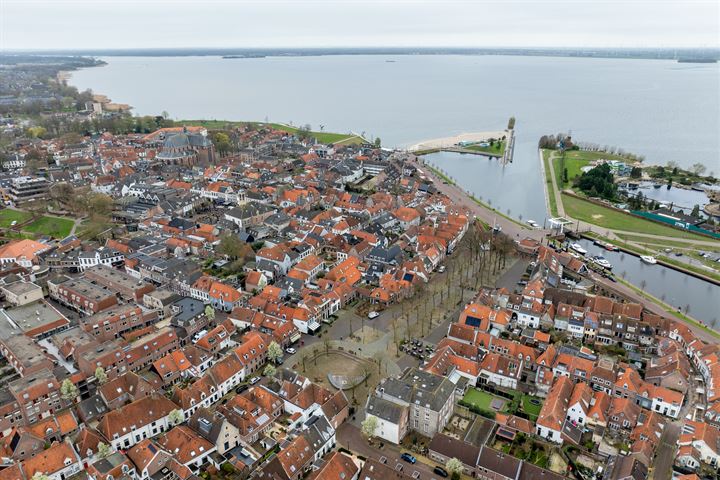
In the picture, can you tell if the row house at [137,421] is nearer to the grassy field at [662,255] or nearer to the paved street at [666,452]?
the paved street at [666,452]

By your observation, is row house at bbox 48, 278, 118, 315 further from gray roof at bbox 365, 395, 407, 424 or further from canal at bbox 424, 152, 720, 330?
canal at bbox 424, 152, 720, 330

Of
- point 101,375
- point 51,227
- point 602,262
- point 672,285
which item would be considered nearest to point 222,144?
point 51,227

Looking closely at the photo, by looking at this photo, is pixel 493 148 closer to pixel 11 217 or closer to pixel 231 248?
pixel 231 248

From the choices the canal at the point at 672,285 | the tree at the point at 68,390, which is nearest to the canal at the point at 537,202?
the canal at the point at 672,285

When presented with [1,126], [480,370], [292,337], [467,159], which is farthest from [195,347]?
[1,126]

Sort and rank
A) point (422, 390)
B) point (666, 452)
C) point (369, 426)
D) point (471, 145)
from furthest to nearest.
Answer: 1. point (471, 145)
2. point (422, 390)
3. point (369, 426)
4. point (666, 452)

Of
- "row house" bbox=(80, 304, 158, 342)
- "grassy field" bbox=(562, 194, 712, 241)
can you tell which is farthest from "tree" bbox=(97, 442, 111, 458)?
"grassy field" bbox=(562, 194, 712, 241)

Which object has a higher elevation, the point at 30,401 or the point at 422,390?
the point at 422,390
